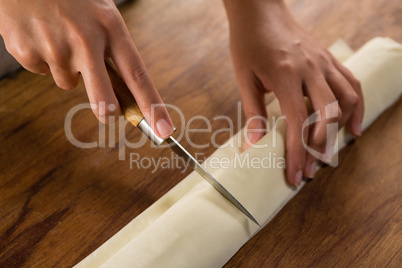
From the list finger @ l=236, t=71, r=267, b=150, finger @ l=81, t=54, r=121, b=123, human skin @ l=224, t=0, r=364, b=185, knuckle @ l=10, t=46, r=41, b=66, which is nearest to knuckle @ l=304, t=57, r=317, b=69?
human skin @ l=224, t=0, r=364, b=185

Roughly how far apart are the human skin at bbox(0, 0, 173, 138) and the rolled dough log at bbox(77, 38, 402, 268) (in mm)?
194

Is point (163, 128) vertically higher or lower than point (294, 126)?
A: higher

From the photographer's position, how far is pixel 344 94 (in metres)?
1.00

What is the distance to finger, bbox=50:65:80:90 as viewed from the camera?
0.77m

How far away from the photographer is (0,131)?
105cm

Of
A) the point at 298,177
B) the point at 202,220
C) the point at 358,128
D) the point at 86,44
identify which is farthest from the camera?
the point at 358,128

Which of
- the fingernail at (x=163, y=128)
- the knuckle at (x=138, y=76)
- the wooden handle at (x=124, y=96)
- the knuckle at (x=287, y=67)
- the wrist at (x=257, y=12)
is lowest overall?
the knuckle at (x=287, y=67)

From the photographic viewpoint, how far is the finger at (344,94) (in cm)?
100

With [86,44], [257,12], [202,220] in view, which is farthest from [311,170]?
[86,44]

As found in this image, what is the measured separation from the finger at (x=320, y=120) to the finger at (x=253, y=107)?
131 millimetres

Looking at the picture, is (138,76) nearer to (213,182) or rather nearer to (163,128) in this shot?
(163,128)

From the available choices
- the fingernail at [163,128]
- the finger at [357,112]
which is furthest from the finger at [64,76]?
the finger at [357,112]

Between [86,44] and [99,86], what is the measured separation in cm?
8

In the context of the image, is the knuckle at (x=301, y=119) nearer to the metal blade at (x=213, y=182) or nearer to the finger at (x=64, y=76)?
the metal blade at (x=213, y=182)
